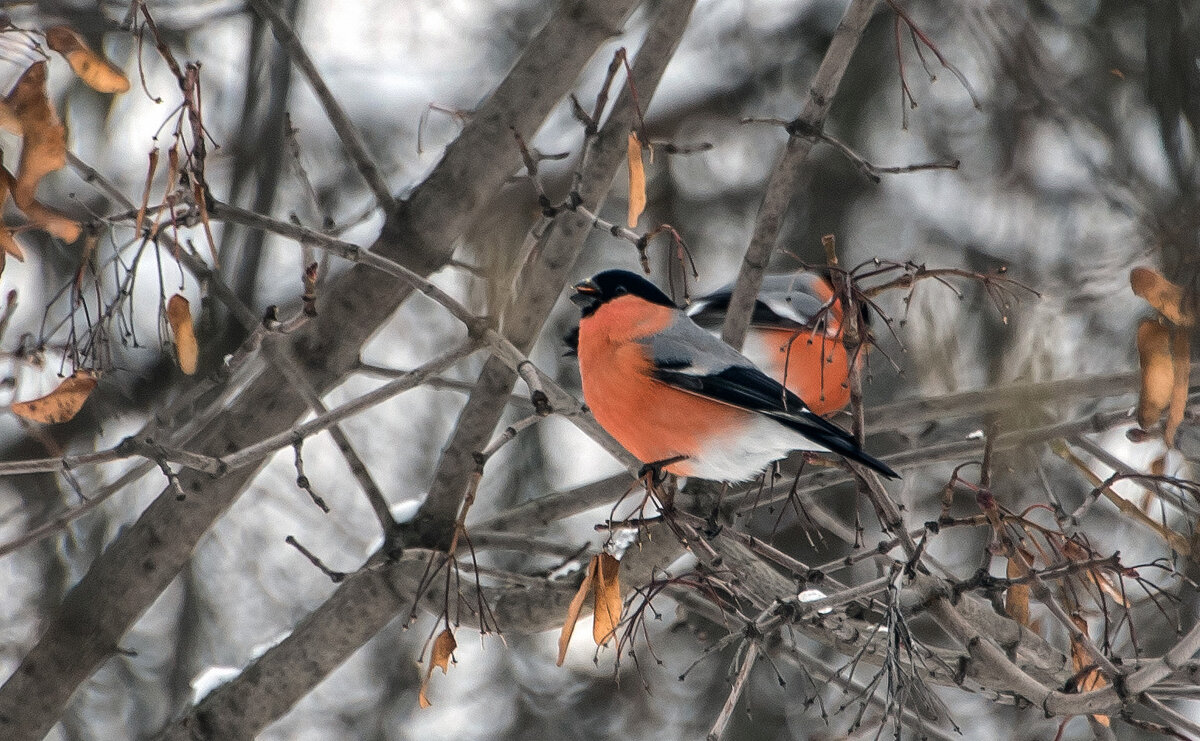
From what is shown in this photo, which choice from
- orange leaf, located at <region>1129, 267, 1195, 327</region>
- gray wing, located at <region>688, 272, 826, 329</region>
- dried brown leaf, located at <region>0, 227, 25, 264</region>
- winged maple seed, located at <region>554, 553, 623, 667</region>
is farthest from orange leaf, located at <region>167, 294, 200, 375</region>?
gray wing, located at <region>688, 272, 826, 329</region>

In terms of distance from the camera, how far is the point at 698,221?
5.16 meters

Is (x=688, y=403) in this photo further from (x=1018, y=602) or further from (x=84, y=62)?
(x=84, y=62)

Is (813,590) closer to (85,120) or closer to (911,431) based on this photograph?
(911,431)

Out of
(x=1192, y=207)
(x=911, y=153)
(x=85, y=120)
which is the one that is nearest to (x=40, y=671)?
(x=85, y=120)

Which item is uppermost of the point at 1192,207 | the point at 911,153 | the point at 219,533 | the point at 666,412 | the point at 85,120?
the point at 85,120

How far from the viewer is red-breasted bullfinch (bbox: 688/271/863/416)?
3598mm

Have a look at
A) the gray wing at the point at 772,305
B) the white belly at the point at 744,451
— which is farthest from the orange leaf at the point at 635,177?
the gray wing at the point at 772,305

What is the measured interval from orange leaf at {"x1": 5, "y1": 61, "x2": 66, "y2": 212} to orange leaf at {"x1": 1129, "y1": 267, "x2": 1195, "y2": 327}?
1.67 metres

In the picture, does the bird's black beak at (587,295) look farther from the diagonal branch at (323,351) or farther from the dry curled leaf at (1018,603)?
the dry curled leaf at (1018,603)

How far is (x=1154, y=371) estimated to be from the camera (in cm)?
174

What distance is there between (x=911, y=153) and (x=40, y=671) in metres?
4.12

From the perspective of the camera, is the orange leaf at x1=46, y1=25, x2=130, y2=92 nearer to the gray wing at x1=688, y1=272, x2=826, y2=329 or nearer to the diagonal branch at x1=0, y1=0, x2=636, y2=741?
the diagonal branch at x1=0, y1=0, x2=636, y2=741

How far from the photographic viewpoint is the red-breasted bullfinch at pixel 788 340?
11.8 ft

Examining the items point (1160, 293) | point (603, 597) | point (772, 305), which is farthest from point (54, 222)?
point (772, 305)
